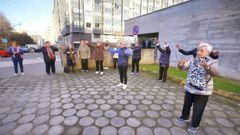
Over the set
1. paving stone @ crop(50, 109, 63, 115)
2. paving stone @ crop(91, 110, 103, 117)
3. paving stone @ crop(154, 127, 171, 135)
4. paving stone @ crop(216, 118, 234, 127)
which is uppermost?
paving stone @ crop(50, 109, 63, 115)

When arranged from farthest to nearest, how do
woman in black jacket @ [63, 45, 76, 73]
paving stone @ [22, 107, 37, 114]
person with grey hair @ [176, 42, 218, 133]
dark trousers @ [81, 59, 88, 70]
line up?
dark trousers @ [81, 59, 88, 70]
woman in black jacket @ [63, 45, 76, 73]
paving stone @ [22, 107, 37, 114]
person with grey hair @ [176, 42, 218, 133]

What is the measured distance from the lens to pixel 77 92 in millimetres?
4254

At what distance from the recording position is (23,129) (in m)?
2.37

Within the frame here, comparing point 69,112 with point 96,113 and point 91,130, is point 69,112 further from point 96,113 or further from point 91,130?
point 91,130

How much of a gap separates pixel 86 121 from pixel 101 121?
32cm

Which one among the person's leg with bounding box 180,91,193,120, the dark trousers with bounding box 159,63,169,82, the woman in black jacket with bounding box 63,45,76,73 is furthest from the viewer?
the woman in black jacket with bounding box 63,45,76,73

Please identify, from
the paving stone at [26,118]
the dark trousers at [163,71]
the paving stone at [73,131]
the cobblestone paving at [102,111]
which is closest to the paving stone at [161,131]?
the cobblestone paving at [102,111]

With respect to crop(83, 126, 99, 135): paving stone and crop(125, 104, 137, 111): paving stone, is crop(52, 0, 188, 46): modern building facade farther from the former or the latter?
crop(83, 126, 99, 135): paving stone

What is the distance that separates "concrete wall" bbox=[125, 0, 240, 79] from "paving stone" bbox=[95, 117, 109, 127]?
660cm

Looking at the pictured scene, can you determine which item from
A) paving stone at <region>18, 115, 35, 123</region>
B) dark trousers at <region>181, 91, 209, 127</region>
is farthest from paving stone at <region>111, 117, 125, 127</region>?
paving stone at <region>18, 115, 35, 123</region>

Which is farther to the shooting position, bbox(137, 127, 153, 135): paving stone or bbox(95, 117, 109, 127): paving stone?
bbox(95, 117, 109, 127): paving stone

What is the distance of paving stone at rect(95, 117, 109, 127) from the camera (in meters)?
2.54

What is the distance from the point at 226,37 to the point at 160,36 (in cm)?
470

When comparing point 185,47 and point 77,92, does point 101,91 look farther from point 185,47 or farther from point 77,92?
point 185,47
